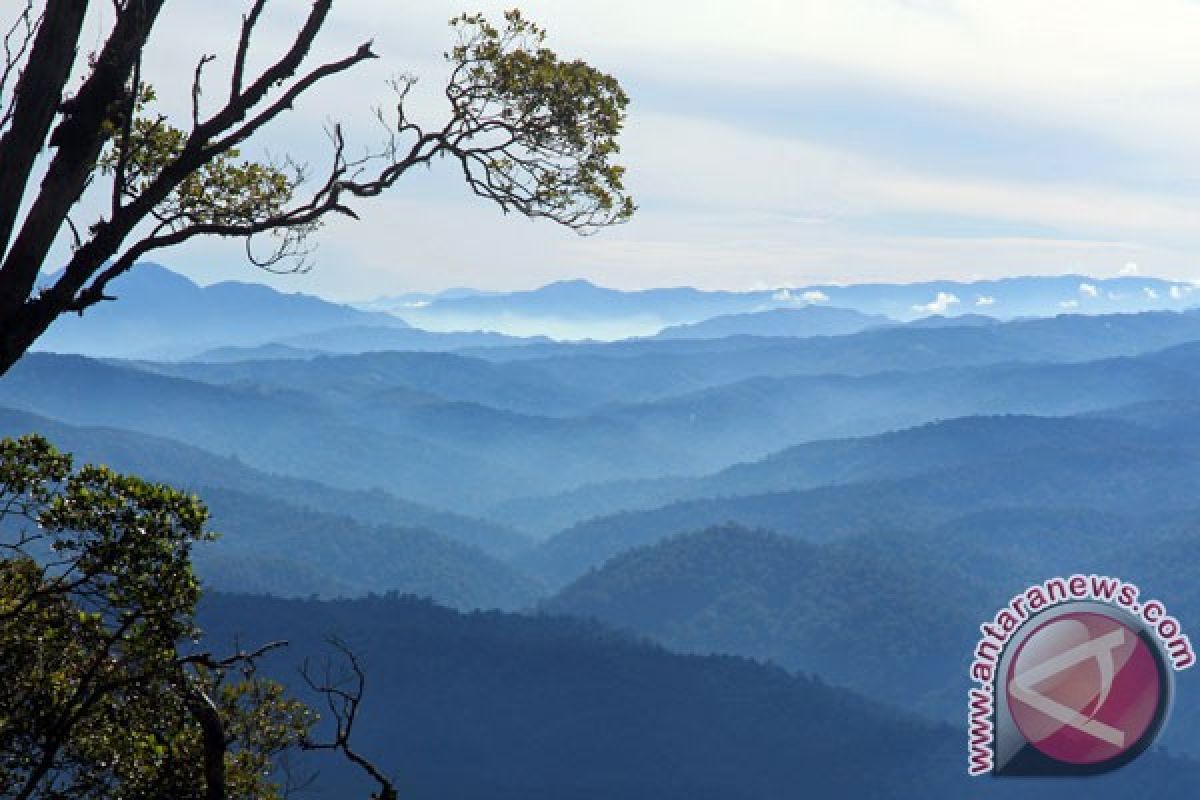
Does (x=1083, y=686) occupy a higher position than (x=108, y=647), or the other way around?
(x=108, y=647)

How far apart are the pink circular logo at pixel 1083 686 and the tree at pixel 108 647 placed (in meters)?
65.1

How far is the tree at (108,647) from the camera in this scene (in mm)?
14235

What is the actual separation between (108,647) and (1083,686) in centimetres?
11605

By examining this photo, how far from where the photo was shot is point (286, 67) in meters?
15.1

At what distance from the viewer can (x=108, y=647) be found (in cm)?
1383

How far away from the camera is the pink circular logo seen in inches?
3455

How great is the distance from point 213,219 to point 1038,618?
59780 mm

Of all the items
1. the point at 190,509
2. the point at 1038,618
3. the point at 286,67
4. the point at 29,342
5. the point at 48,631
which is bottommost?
the point at 1038,618

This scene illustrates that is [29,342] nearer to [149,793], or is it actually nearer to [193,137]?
[193,137]

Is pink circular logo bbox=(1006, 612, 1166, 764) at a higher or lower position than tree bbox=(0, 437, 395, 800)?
lower

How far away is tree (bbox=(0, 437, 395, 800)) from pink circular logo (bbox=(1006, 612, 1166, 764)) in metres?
65.1

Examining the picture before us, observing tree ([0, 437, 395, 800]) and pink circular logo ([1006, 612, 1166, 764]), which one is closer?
tree ([0, 437, 395, 800])

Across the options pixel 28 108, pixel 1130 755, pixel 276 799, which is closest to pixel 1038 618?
pixel 1130 755

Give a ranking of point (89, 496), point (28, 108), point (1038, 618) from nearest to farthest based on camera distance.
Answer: point (28, 108)
point (89, 496)
point (1038, 618)
